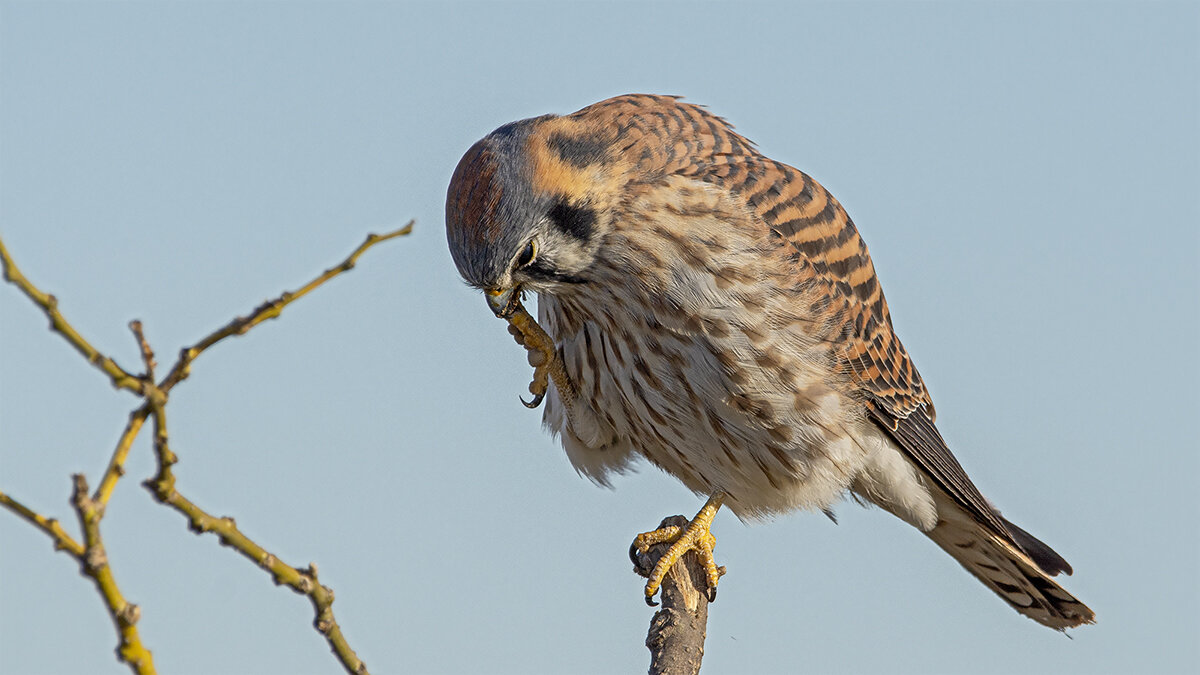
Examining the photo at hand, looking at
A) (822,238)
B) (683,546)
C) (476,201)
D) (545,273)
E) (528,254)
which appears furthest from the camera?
(822,238)

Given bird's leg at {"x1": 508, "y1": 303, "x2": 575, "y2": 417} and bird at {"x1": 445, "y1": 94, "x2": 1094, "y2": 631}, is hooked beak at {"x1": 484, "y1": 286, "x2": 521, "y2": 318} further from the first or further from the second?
bird's leg at {"x1": 508, "y1": 303, "x2": 575, "y2": 417}

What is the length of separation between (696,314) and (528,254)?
22.9 inches

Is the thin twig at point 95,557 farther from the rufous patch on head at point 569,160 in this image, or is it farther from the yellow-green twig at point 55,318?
the rufous patch on head at point 569,160

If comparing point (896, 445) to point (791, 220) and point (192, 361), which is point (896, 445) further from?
point (192, 361)

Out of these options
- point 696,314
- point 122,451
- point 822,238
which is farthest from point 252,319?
point 822,238

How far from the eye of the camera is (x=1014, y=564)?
16.2ft

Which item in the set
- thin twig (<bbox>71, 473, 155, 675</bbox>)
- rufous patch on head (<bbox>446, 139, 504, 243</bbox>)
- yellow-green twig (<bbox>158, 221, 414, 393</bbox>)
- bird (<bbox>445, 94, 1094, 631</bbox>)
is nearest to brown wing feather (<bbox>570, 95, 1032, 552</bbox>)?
bird (<bbox>445, 94, 1094, 631</bbox>)

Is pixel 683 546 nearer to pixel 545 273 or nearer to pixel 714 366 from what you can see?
pixel 714 366

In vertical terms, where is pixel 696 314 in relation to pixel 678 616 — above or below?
above

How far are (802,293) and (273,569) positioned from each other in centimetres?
290

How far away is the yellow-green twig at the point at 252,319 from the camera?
1501 mm

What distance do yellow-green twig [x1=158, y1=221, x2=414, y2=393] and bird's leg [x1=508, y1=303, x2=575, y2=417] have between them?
2403 millimetres

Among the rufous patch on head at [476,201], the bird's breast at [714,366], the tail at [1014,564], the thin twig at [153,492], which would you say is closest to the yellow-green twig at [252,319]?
the thin twig at [153,492]

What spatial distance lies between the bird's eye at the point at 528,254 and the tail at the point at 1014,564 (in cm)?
188
